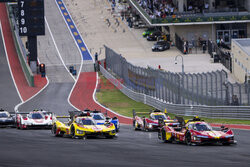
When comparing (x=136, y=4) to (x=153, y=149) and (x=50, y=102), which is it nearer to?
(x=50, y=102)

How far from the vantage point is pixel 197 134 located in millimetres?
25562

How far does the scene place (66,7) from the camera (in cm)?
10994

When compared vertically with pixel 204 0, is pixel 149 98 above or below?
below

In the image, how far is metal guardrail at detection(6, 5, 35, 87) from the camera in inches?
2808

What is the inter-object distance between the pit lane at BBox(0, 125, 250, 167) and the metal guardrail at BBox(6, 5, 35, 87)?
44.3 metres

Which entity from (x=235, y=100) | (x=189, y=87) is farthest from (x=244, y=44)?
(x=235, y=100)

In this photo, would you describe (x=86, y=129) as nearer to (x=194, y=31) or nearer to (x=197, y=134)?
(x=197, y=134)

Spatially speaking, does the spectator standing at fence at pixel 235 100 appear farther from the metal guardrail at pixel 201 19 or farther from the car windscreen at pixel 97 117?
the metal guardrail at pixel 201 19

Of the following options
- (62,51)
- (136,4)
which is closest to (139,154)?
(62,51)

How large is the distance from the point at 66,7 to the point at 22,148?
87944 millimetres

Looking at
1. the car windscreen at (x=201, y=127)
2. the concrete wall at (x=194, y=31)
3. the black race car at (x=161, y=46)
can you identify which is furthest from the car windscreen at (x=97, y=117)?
the concrete wall at (x=194, y=31)

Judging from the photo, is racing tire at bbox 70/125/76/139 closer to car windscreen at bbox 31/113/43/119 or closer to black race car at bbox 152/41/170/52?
car windscreen at bbox 31/113/43/119

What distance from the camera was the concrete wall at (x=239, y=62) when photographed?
198ft

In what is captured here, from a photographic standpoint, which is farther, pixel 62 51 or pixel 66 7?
pixel 66 7
